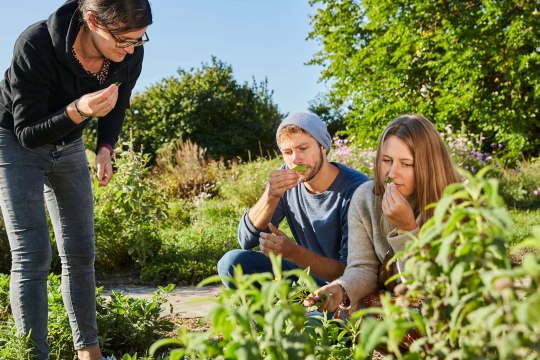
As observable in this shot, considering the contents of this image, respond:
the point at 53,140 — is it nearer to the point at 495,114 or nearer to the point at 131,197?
the point at 131,197

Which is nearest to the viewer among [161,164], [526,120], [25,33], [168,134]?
[25,33]

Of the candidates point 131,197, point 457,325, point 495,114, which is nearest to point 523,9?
point 495,114

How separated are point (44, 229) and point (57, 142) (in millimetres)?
404

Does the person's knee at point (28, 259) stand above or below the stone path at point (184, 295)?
above

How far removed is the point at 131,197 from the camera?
588cm

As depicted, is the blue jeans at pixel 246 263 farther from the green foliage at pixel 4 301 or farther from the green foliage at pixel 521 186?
the green foliage at pixel 521 186

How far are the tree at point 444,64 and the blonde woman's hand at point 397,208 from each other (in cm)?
1169

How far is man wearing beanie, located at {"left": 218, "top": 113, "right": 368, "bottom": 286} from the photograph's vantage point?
9.97ft

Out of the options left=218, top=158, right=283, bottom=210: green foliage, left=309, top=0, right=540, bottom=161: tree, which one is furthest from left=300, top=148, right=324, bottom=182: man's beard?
left=309, top=0, right=540, bottom=161: tree

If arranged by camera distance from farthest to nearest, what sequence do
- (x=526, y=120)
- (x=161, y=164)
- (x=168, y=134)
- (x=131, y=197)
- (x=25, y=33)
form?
(x=168, y=134)
(x=161, y=164)
(x=526, y=120)
(x=131, y=197)
(x=25, y=33)

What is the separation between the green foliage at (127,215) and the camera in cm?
588

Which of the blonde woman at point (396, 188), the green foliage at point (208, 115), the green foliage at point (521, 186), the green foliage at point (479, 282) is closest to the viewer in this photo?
the green foliage at point (479, 282)

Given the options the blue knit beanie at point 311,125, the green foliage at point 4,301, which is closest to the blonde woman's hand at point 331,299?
the blue knit beanie at point 311,125

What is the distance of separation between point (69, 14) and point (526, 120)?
12.4 meters
